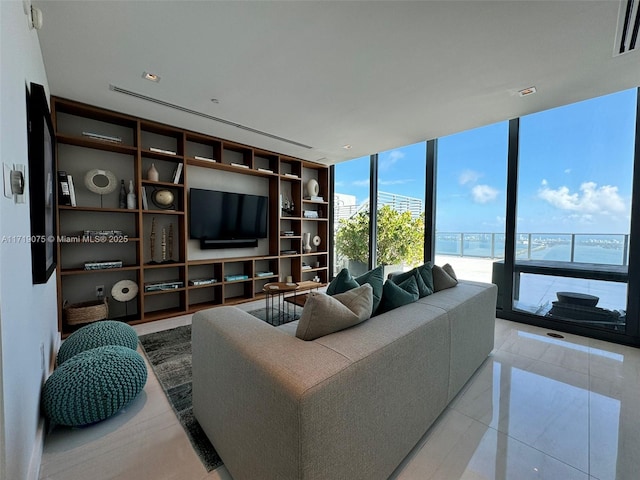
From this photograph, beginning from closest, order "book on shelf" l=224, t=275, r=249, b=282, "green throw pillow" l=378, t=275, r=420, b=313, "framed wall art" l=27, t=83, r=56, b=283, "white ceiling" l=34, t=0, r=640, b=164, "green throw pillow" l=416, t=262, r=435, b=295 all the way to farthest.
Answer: "framed wall art" l=27, t=83, r=56, b=283, "white ceiling" l=34, t=0, r=640, b=164, "green throw pillow" l=378, t=275, r=420, b=313, "green throw pillow" l=416, t=262, r=435, b=295, "book on shelf" l=224, t=275, r=249, b=282

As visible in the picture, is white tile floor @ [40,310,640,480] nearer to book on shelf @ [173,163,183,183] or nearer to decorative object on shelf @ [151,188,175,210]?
decorative object on shelf @ [151,188,175,210]

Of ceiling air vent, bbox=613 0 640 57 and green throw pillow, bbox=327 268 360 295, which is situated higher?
ceiling air vent, bbox=613 0 640 57

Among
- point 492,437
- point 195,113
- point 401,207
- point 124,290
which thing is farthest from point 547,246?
point 124,290

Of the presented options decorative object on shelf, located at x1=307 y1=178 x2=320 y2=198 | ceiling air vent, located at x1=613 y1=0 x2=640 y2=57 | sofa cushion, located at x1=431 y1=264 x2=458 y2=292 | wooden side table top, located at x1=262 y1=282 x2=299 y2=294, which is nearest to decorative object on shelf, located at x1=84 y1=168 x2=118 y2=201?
wooden side table top, located at x1=262 y1=282 x2=299 y2=294

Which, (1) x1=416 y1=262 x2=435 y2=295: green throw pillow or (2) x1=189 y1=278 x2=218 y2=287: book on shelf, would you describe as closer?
(1) x1=416 y1=262 x2=435 y2=295: green throw pillow

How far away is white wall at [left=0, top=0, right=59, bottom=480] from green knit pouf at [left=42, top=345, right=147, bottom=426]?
0.08 meters

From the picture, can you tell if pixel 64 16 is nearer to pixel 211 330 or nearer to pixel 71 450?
pixel 211 330

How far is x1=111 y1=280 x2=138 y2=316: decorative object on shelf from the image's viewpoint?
10.1 feet

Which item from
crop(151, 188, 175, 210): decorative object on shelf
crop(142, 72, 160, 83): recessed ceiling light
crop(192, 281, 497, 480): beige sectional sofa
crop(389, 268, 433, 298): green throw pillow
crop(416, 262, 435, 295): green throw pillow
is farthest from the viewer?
crop(151, 188, 175, 210): decorative object on shelf

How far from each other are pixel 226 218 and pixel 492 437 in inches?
147

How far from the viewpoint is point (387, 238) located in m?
4.75

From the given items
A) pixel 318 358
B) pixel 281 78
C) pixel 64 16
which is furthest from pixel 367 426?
pixel 64 16

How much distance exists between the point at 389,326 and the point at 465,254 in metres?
3.07

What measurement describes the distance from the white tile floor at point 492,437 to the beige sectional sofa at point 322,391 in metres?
0.14
